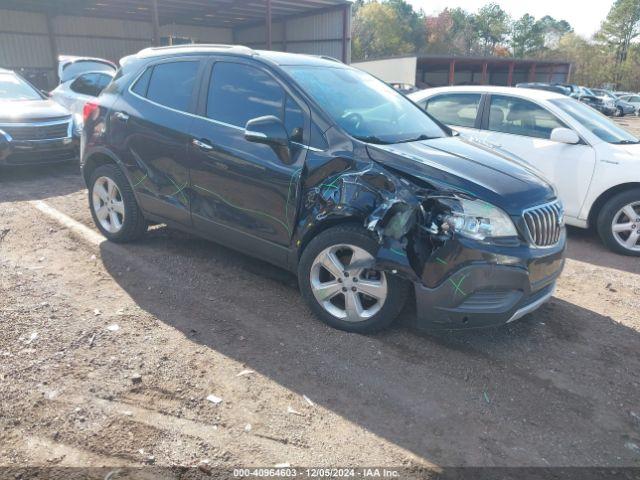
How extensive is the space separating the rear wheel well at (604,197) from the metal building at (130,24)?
54.1 ft

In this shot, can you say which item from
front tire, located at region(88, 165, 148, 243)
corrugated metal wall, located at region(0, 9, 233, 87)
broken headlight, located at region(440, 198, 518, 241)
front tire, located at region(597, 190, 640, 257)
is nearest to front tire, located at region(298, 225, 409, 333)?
broken headlight, located at region(440, 198, 518, 241)

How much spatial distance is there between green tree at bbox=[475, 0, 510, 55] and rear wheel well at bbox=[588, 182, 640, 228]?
84.6m

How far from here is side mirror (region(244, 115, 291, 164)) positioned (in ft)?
11.8

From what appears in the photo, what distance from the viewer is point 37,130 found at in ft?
26.3

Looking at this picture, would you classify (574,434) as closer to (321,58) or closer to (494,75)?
(321,58)

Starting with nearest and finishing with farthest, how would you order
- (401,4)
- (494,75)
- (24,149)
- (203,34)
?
1. (24,149)
2. (203,34)
3. (494,75)
4. (401,4)

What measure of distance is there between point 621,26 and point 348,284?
77.6 meters

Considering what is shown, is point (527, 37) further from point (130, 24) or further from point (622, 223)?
point (622, 223)

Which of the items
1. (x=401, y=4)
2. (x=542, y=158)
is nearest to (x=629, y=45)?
(x=401, y=4)

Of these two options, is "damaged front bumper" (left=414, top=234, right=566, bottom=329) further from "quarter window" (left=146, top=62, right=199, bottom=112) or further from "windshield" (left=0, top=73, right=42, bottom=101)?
"windshield" (left=0, top=73, right=42, bottom=101)

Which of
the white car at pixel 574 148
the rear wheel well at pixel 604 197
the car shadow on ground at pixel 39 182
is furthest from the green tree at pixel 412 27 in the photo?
the rear wheel well at pixel 604 197

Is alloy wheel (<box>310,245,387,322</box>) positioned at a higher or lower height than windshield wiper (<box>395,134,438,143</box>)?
lower

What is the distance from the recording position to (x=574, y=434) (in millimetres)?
2734

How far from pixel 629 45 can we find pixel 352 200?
75.5 metres
